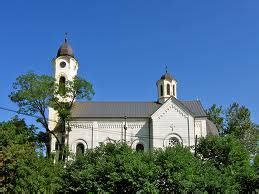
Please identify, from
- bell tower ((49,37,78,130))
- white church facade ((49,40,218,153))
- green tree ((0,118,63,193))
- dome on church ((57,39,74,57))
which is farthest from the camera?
dome on church ((57,39,74,57))

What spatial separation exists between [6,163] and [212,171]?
15403 millimetres

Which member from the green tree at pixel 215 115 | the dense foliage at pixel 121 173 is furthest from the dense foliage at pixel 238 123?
the dense foliage at pixel 121 173

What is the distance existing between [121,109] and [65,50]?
10.0 metres

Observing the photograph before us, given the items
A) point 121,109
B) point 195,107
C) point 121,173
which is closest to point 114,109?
point 121,109

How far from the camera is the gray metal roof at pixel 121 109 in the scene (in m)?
46.1

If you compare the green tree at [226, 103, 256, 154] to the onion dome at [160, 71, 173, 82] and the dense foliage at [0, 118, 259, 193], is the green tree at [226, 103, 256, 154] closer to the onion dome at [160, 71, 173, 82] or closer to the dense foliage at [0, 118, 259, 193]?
the onion dome at [160, 71, 173, 82]

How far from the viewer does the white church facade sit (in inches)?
1752

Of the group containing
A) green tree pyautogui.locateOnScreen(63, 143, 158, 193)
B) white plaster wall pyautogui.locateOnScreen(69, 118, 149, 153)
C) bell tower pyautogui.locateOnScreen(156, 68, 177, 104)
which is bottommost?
green tree pyautogui.locateOnScreen(63, 143, 158, 193)

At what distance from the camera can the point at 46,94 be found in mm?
43062

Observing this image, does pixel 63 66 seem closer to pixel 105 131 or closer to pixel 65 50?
pixel 65 50

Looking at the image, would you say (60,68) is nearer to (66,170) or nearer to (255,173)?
(66,170)

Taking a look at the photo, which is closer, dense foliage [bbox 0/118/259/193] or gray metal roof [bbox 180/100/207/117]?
dense foliage [bbox 0/118/259/193]

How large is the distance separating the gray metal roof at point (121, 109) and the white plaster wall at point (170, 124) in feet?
3.02

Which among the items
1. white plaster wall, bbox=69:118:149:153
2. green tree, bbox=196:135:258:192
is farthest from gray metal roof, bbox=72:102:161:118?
green tree, bbox=196:135:258:192
